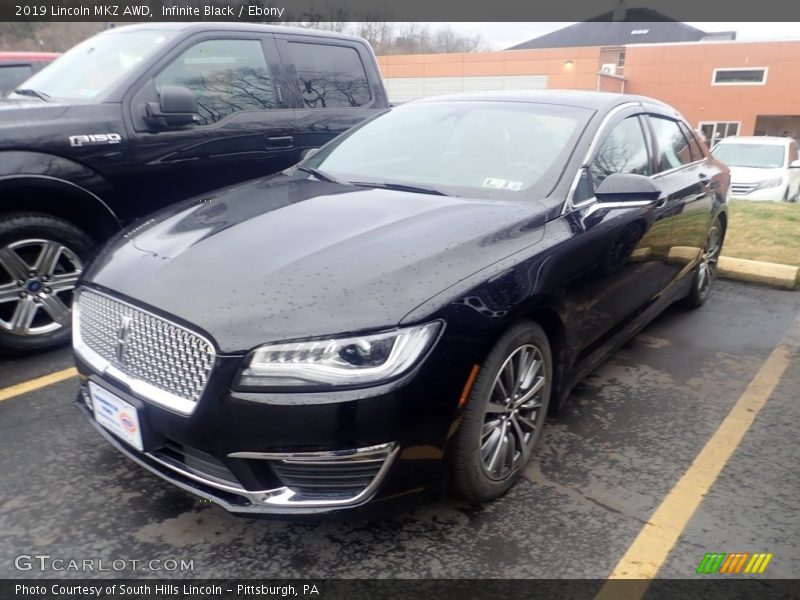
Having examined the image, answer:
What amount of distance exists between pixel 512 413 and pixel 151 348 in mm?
1436

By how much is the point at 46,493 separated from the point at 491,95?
10.3ft

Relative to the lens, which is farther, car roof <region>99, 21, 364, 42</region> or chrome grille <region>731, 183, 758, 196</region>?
chrome grille <region>731, 183, 758, 196</region>

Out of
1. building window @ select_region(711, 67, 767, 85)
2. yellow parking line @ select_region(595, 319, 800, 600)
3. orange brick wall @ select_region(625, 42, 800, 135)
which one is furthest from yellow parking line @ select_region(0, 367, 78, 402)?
building window @ select_region(711, 67, 767, 85)

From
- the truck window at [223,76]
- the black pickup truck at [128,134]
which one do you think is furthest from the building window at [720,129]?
the truck window at [223,76]

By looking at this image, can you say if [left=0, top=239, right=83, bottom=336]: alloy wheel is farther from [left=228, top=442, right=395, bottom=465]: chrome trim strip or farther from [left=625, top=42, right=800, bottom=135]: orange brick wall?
[left=625, top=42, right=800, bottom=135]: orange brick wall

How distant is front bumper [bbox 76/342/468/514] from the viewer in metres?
2.00

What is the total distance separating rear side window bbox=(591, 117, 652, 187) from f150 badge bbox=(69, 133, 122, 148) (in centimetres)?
283

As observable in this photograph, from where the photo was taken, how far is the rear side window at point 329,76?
505 centimetres

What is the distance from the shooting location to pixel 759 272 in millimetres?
5695

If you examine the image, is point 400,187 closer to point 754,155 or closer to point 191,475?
point 191,475

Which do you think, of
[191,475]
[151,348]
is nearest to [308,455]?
[191,475]

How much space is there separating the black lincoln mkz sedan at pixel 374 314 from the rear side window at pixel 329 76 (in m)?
1.88

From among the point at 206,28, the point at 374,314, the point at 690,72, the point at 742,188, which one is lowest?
the point at 742,188

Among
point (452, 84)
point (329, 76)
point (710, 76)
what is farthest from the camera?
point (452, 84)
